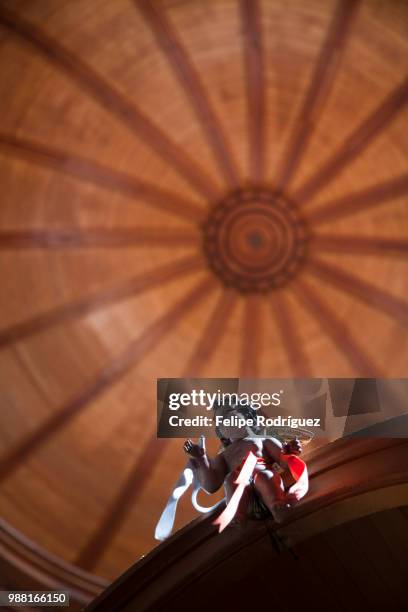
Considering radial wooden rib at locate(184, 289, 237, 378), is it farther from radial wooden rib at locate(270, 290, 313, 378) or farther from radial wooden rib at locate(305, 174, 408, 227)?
radial wooden rib at locate(305, 174, 408, 227)

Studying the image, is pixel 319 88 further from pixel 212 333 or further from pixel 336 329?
pixel 212 333

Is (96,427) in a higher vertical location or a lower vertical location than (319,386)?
higher

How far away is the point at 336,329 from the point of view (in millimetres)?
11492

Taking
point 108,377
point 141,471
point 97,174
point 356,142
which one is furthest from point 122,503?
point 356,142

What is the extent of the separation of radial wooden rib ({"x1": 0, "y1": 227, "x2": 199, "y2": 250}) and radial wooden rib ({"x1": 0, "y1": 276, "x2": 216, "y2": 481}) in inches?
29.9

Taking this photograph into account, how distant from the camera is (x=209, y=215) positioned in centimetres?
1153

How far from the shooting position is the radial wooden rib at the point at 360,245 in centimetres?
1105

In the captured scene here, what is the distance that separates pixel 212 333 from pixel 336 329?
176 centimetres

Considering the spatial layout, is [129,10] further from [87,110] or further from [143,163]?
[143,163]

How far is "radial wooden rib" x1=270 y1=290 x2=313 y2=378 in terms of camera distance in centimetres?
1147

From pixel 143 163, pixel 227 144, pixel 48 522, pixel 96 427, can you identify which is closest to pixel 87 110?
pixel 143 163

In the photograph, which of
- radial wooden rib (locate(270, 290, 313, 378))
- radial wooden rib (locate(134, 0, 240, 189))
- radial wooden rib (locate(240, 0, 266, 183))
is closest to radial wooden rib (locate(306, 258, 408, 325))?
radial wooden rib (locate(270, 290, 313, 378))

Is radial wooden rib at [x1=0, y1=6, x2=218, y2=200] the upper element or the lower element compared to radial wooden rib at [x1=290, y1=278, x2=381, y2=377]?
upper

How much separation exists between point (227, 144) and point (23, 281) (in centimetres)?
328
